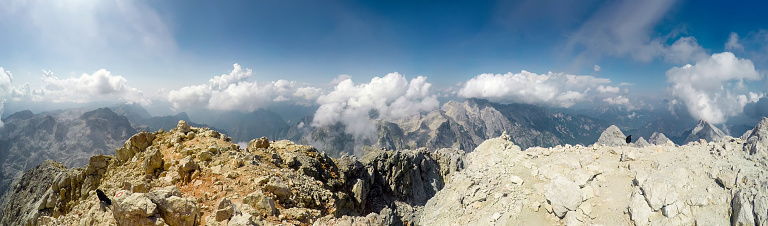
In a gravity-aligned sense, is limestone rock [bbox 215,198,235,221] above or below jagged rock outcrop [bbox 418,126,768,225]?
below

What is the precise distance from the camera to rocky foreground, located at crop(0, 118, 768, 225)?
38.8ft

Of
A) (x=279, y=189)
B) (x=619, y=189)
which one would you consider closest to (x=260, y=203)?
(x=279, y=189)

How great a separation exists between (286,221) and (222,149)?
10533 millimetres

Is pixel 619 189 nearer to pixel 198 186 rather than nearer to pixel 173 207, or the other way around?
pixel 173 207

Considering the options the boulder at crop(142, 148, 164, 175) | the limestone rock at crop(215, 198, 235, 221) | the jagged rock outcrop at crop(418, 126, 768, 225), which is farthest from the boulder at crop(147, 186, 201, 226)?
the jagged rock outcrop at crop(418, 126, 768, 225)

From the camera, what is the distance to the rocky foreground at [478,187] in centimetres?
1182

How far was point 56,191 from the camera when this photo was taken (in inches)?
1040

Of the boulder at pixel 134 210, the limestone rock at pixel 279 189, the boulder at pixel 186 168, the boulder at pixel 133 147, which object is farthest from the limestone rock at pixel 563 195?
the boulder at pixel 133 147

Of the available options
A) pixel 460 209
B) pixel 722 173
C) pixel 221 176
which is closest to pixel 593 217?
pixel 722 173

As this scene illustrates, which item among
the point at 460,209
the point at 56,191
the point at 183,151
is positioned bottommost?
the point at 56,191

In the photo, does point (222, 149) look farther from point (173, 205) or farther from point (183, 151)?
point (173, 205)

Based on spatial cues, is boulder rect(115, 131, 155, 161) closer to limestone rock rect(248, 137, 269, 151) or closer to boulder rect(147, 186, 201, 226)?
limestone rock rect(248, 137, 269, 151)

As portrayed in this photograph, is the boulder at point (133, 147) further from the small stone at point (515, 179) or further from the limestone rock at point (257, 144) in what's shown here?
the small stone at point (515, 179)

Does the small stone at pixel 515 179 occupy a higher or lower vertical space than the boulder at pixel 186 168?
higher
